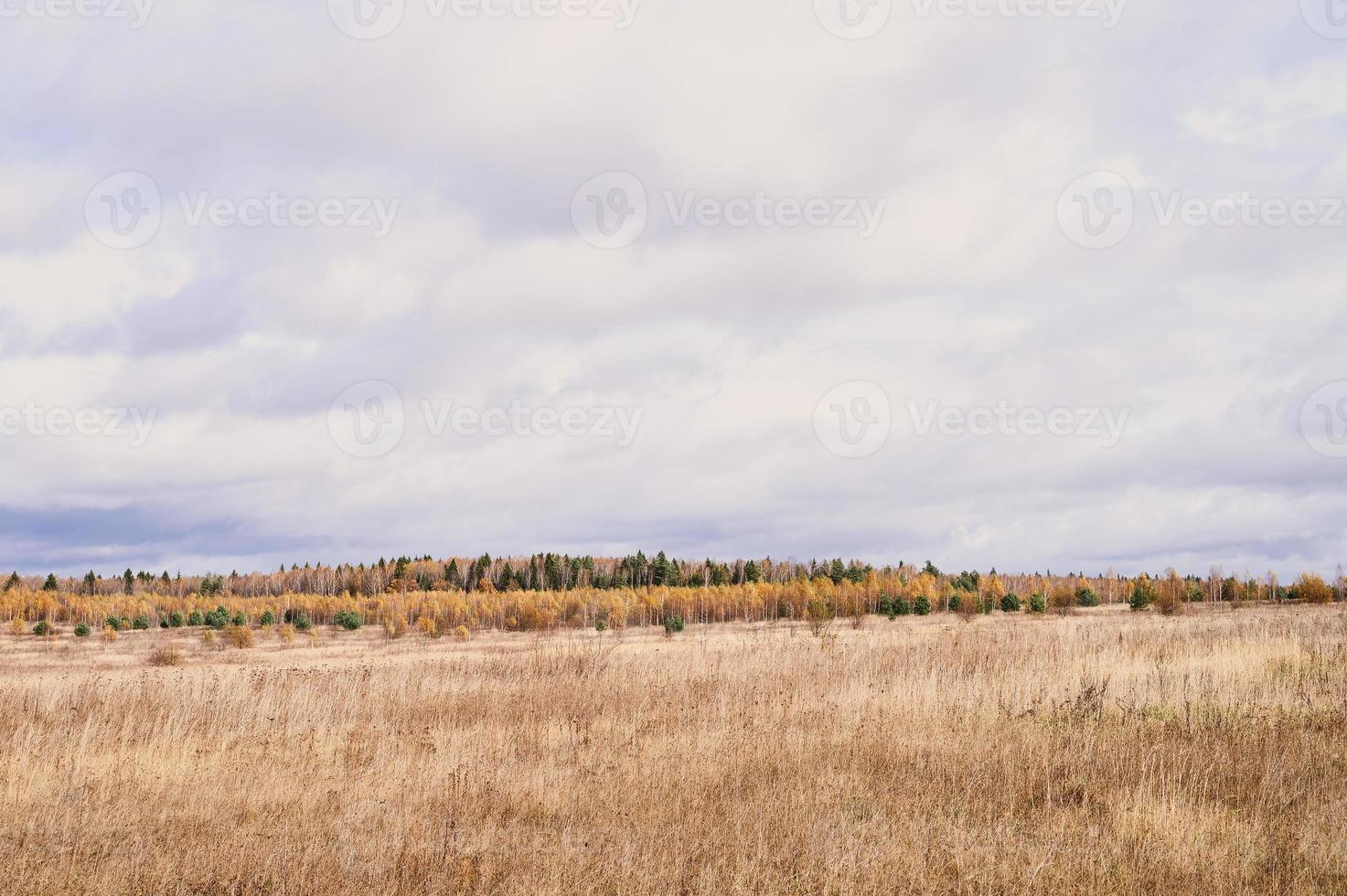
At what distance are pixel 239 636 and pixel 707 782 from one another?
215 feet

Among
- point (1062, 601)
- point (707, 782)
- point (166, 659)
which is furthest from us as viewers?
point (1062, 601)

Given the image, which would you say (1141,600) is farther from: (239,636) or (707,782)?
(239,636)

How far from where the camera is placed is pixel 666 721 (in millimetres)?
12891

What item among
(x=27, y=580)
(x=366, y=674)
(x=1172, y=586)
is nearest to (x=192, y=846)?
(x=366, y=674)

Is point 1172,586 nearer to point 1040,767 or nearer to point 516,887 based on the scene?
point 1040,767

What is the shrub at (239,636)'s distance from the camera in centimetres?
6444

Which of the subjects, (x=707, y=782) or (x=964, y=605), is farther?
(x=964, y=605)

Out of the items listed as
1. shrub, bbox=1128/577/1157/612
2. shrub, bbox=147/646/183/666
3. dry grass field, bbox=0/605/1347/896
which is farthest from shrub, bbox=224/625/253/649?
shrub, bbox=1128/577/1157/612

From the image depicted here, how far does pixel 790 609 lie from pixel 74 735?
8744cm

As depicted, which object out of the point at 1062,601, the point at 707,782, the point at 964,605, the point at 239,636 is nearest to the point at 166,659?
the point at 239,636

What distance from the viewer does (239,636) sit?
64.4 metres

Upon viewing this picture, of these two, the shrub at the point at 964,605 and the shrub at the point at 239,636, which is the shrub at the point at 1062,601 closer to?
the shrub at the point at 964,605

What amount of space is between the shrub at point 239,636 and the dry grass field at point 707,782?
171ft

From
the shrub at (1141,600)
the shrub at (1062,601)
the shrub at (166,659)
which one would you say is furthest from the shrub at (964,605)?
the shrub at (166,659)
